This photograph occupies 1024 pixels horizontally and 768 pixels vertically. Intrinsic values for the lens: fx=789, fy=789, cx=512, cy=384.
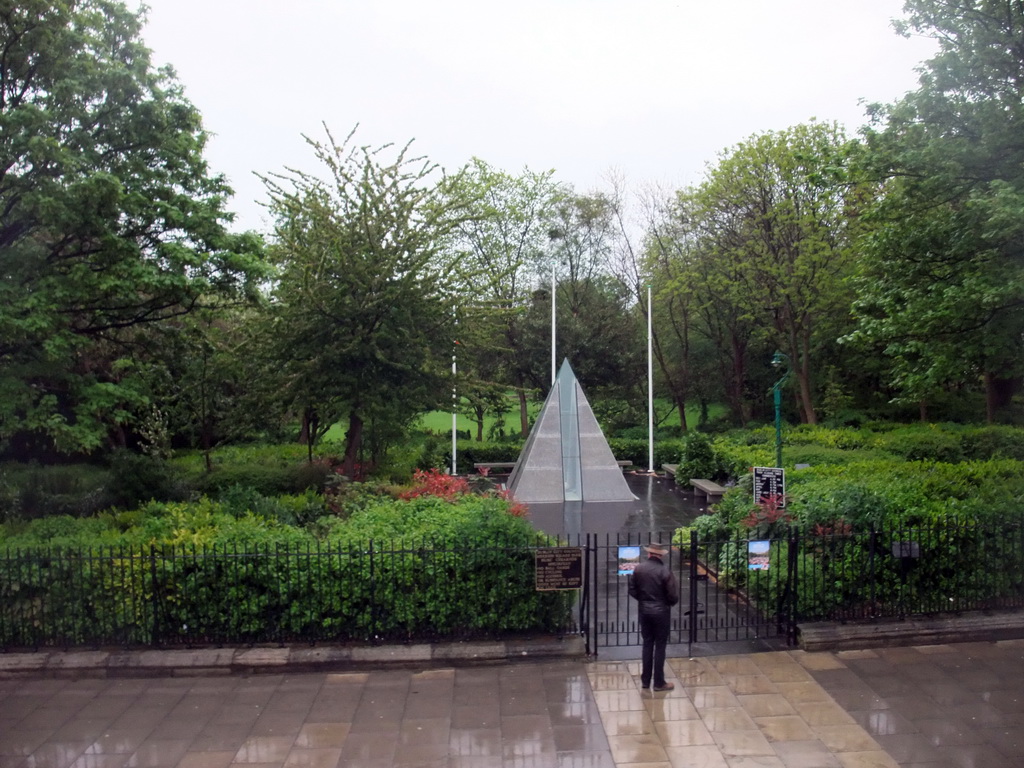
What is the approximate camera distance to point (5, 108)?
11.4 meters

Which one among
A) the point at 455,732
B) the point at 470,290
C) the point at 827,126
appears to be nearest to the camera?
the point at 455,732

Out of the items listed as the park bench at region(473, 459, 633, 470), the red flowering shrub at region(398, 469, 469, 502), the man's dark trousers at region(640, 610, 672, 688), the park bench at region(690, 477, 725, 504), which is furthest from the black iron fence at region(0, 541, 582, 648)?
the park bench at region(473, 459, 633, 470)

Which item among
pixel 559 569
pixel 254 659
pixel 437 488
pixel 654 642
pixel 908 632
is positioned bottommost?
pixel 254 659

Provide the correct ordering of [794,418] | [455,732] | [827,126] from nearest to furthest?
[455,732]
[827,126]
[794,418]

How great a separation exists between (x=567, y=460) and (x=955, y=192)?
34.8ft

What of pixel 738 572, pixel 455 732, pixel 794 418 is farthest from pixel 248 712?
pixel 794 418

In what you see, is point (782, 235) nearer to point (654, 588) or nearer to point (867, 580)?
point (867, 580)

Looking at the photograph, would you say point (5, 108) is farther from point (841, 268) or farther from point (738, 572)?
point (841, 268)

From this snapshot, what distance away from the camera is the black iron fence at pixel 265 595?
26.5ft

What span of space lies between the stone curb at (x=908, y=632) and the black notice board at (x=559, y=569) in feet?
8.46

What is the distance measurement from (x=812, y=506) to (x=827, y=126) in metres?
23.4

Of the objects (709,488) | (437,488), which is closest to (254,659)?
(437,488)

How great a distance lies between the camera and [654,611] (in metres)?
7.32

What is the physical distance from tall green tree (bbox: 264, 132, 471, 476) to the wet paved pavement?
712 centimetres
